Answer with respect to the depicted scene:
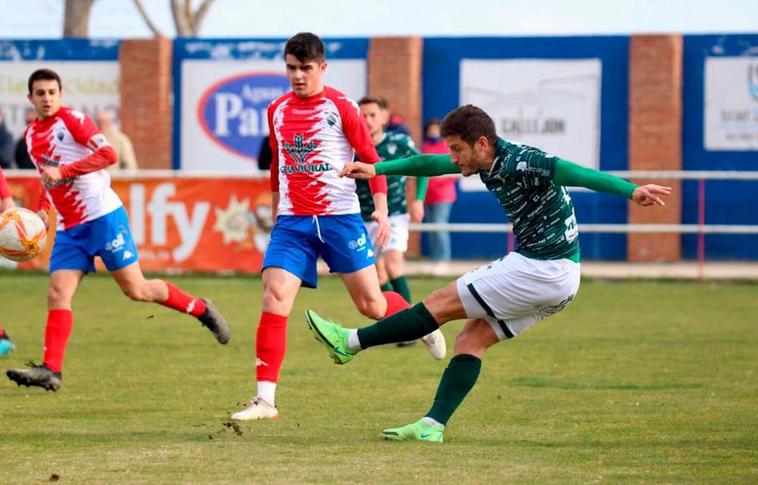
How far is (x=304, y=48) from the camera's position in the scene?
835 cm

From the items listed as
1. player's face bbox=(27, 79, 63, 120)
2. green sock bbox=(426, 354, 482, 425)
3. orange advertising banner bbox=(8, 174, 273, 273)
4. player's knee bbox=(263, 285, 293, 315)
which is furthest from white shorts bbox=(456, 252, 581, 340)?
orange advertising banner bbox=(8, 174, 273, 273)

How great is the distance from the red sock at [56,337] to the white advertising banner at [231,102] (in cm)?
1585

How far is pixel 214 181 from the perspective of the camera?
64.6 ft

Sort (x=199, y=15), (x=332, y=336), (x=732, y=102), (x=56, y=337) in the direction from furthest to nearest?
(x=199, y=15)
(x=732, y=102)
(x=56, y=337)
(x=332, y=336)

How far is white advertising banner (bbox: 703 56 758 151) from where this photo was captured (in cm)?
2417

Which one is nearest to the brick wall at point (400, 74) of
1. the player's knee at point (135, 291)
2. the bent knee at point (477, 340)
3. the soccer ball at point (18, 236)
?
the player's knee at point (135, 291)

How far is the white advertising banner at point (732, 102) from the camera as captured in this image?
24172 mm

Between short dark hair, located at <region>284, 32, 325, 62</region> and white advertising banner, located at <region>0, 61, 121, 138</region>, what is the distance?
18.2 meters

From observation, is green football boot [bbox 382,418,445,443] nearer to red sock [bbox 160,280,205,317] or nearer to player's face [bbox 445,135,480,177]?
player's face [bbox 445,135,480,177]

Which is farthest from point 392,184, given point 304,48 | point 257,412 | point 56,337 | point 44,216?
point 257,412

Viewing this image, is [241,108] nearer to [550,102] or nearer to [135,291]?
[550,102]

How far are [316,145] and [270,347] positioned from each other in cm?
121

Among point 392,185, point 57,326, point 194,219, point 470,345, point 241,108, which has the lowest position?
point 57,326

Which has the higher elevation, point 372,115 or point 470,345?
point 372,115
